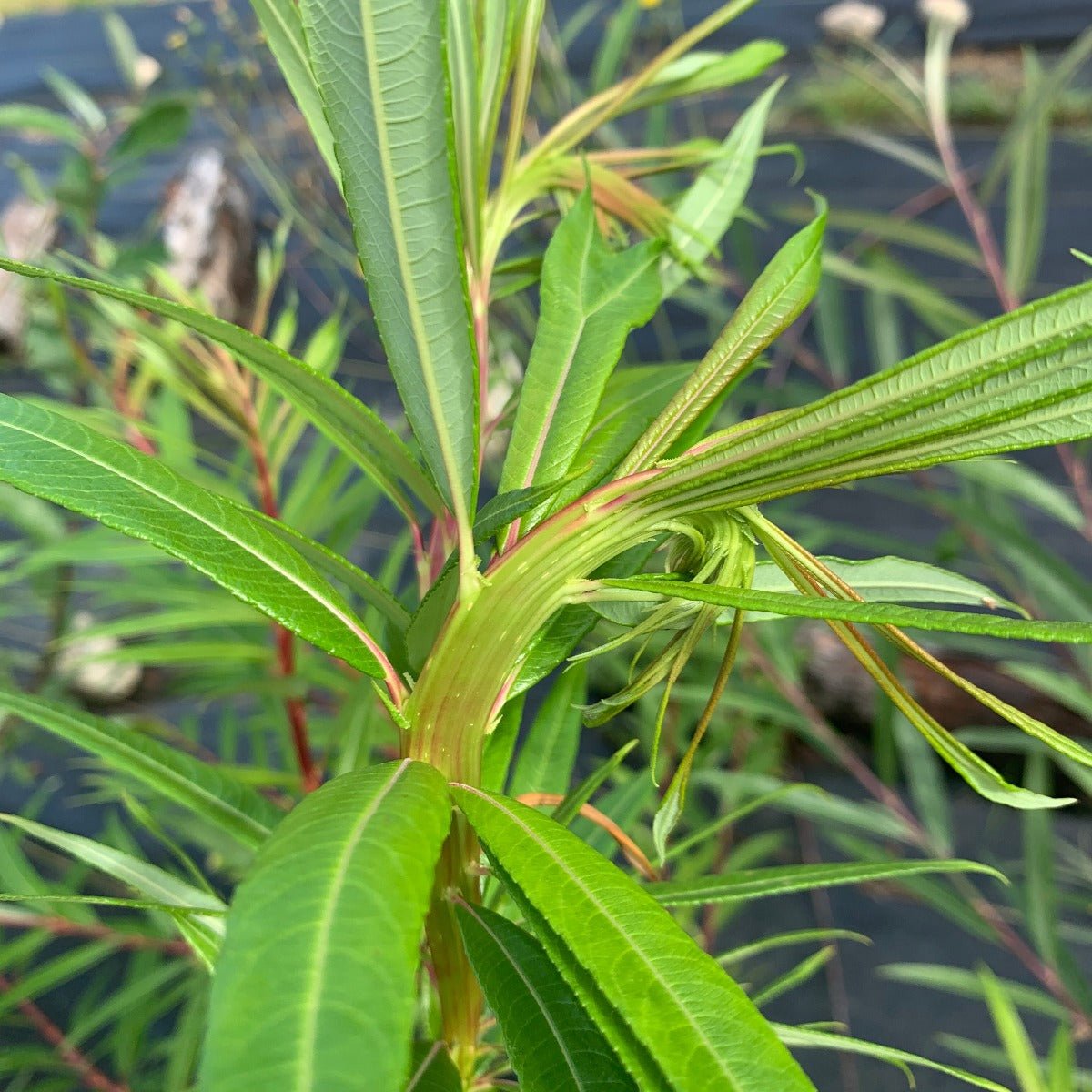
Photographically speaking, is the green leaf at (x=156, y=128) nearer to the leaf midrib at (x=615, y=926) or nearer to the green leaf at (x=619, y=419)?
the green leaf at (x=619, y=419)

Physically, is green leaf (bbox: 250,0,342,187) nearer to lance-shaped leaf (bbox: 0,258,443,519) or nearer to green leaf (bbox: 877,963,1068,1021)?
lance-shaped leaf (bbox: 0,258,443,519)

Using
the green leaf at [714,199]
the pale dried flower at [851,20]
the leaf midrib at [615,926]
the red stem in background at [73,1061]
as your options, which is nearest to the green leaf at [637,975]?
the leaf midrib at [615,926]

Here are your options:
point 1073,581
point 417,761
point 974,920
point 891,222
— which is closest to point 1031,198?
point 891,222

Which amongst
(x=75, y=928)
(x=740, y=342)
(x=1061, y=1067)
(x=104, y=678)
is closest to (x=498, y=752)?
(x=740, y=342)

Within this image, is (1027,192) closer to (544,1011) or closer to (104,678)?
(544,1011)

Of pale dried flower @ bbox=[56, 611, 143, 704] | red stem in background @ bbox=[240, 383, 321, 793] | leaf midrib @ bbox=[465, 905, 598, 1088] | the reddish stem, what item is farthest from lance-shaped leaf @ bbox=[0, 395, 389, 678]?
pale dried flower @ bbox=[56, 611, 143, 704]
